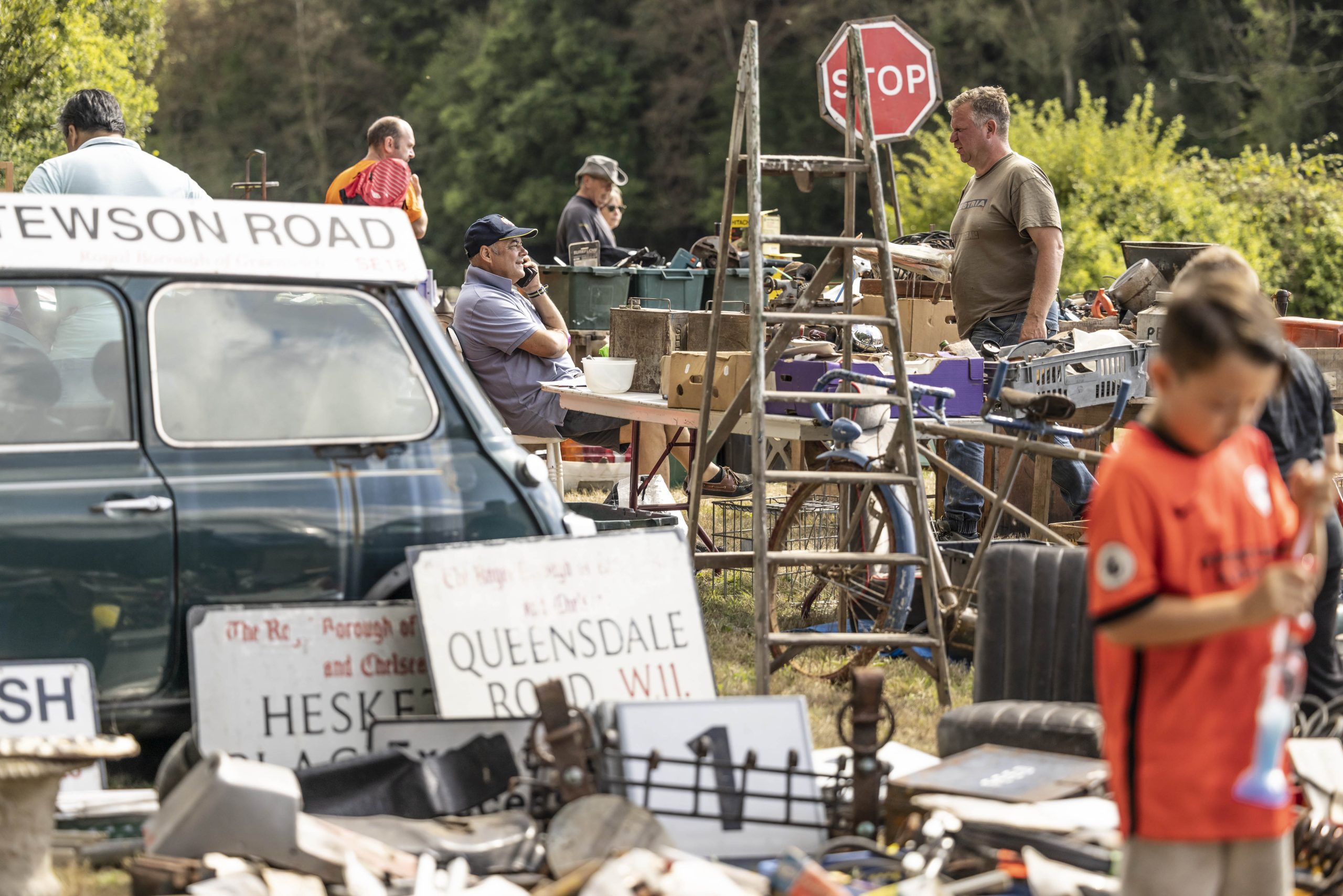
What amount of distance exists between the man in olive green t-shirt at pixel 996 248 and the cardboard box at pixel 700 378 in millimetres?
1316

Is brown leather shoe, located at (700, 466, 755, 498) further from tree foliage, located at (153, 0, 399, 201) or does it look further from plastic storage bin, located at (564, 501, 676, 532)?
tree foliage, located at (153, 0, 399, 201)

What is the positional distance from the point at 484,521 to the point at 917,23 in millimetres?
33472

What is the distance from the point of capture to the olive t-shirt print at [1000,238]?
7.46 metres

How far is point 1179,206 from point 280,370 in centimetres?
1494

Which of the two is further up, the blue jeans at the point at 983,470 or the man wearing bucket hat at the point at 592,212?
the man wearing bucket hat at the point at 592,212

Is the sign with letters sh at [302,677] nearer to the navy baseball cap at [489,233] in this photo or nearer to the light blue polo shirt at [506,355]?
the light blue polo shirt at [506,355]

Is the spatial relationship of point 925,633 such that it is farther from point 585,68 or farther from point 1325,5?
point 585,68

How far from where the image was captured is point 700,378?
6.73m

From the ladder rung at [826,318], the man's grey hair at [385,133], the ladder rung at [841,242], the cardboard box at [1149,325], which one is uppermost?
the man's grey hair at [385,133]

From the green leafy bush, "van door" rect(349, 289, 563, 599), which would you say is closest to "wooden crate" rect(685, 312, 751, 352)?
"van door" rect(349, 289, 563, 599)

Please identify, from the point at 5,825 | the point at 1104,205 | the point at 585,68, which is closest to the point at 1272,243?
the point at 1104,205

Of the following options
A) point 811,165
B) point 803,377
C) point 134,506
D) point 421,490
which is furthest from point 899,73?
point 134,506

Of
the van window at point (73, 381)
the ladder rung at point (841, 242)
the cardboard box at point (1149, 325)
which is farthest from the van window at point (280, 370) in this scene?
the cardboard box at point (1149, 325)

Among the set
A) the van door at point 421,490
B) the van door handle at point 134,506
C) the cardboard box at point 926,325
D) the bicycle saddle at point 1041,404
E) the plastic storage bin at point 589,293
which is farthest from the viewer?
the plastic storage bin at point 589,293
